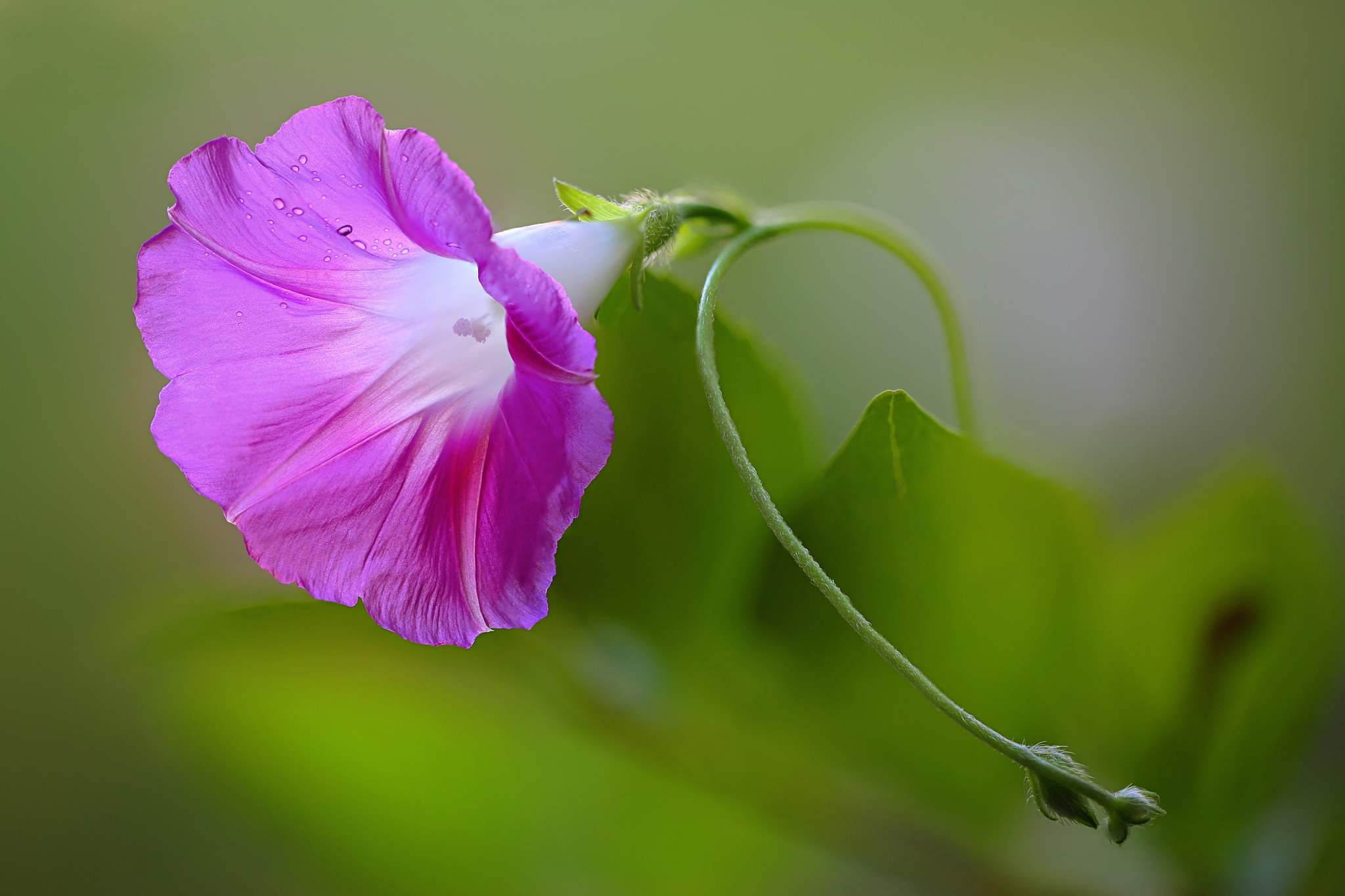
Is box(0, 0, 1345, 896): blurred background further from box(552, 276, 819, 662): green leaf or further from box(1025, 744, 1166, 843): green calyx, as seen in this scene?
box(1025, 744, 1166, 843): green calyx

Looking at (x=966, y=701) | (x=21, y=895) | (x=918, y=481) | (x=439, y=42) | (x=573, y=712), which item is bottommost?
(x=21, y=895)

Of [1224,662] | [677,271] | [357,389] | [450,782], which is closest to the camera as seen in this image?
[357,389]

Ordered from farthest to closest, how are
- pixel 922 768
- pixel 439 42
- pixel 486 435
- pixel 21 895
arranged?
pixel 439 42 < pixel 21 895 < pixel 922 768 < pixel 486 435

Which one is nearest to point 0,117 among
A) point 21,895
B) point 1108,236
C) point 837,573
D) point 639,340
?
point 21,895

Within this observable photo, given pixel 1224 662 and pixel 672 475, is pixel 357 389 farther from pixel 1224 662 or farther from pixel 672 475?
pixel 1224 662

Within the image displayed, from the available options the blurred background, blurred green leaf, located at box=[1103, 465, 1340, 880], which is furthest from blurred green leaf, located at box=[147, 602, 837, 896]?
blurred green leaf, located at box=[1103, 465, 1340, 880]

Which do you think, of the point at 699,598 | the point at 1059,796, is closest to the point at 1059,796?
the point at 1059,796

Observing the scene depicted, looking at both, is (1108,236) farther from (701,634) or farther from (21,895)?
(21,895)
